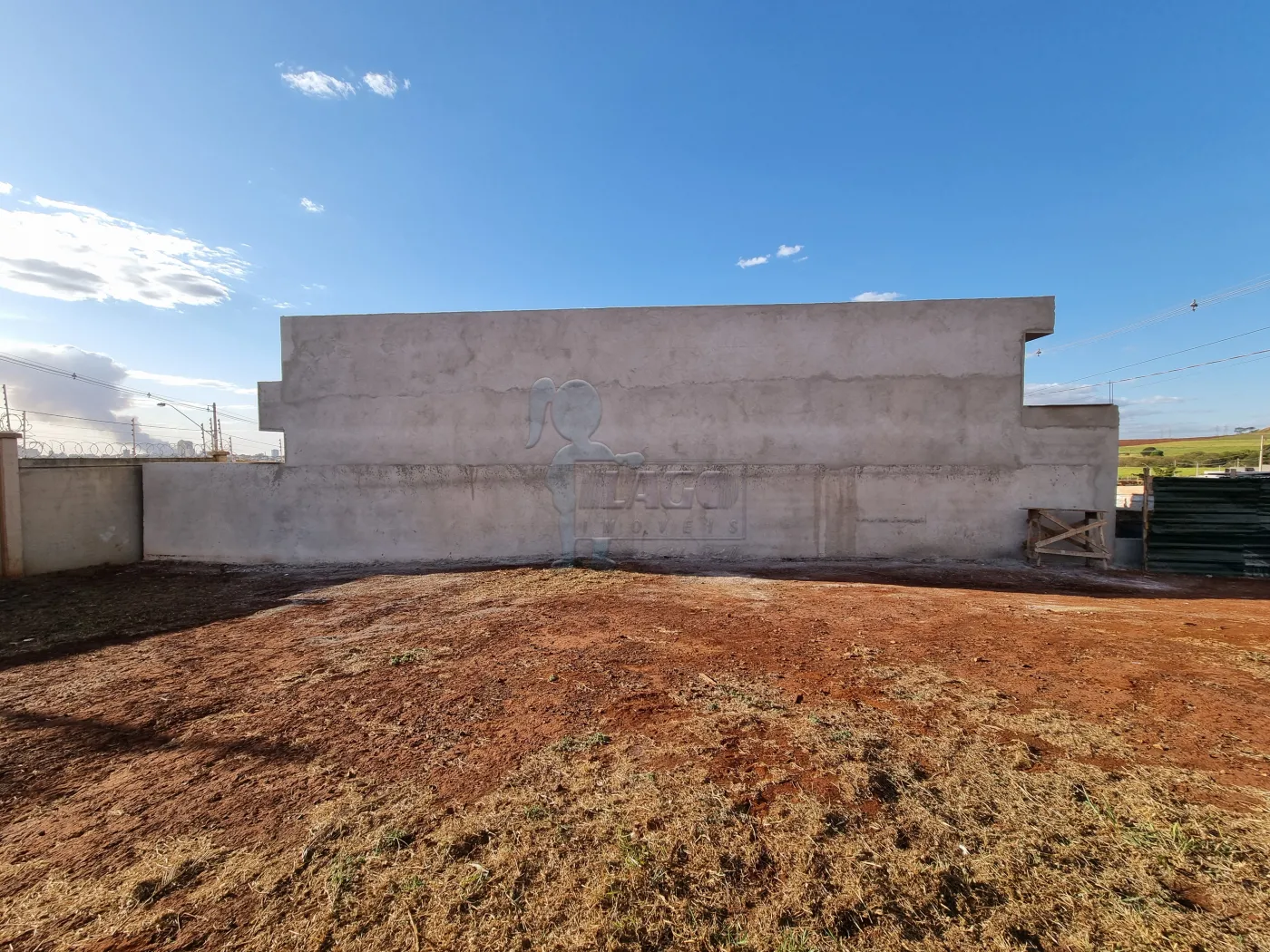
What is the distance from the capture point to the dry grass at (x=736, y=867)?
1.97 meters

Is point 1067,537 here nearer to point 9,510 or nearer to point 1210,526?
point 1210,526

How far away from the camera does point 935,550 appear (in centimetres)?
1005

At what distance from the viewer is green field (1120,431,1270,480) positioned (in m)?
41.5

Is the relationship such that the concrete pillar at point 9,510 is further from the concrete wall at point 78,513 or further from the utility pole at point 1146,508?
the utility pole at point 1146,508

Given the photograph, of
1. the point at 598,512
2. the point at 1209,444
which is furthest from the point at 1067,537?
the point at 1209,444

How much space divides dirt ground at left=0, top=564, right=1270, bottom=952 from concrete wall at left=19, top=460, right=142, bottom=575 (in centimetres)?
524

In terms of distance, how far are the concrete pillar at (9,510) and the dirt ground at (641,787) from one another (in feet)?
16.2

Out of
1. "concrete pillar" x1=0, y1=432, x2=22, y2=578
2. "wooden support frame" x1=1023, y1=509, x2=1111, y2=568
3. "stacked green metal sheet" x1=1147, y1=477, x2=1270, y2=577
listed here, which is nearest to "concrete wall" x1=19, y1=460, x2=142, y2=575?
"concrete pillar" x1=0, y1=432, x2=22, y2=578

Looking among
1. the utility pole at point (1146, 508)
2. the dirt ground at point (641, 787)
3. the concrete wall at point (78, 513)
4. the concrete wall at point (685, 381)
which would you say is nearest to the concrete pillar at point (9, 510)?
the concrete wall at point (78, 513)

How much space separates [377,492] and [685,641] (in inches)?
315

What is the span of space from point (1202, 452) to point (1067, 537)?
6768 cm

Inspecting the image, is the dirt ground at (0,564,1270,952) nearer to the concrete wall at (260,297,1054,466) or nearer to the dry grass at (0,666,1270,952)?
the dry grass at (0,666,1270,952)

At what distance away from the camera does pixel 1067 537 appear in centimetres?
946

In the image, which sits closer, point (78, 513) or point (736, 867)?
point (736, 867)
